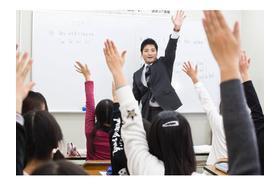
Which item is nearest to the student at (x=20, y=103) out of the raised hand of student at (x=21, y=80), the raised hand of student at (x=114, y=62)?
the raised hand of student at (x=21, y=80)

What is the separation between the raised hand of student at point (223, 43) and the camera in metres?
0.65

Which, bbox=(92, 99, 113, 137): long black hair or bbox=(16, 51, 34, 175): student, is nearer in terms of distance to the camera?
bbox=(16, 51, 34, 175): student

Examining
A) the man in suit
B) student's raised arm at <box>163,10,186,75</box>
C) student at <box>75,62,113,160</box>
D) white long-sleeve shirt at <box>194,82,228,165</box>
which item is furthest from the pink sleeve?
→ white long-sleeve shirt at <box>194,82,228,165</box>

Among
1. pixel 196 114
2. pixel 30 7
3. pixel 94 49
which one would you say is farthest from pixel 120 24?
Result: pixel 30 7

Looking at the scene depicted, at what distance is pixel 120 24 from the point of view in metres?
2.19

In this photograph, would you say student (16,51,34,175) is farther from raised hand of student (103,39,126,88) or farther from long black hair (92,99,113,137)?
long black hair (92,99,113,137)

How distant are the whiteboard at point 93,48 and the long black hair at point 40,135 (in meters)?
1.18

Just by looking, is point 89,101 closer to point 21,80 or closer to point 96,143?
point 96,143

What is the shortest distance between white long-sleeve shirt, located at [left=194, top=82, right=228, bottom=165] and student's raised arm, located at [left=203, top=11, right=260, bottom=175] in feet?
1.12

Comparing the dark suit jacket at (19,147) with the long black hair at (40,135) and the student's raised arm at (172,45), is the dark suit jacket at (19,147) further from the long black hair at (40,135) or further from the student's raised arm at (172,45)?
the student's raised arm at (172,45)

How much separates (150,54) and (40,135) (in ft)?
2.02

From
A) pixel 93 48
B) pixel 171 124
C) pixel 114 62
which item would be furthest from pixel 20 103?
pixel 93 48

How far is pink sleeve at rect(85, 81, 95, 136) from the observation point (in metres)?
1.26
